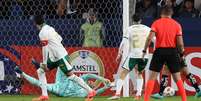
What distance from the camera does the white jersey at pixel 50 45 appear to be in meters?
15.6

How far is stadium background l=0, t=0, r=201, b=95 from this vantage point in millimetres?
18516

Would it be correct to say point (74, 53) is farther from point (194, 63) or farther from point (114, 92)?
point (194, 63)

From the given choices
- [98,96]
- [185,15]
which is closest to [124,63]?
[98,96]

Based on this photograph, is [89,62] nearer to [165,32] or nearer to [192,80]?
[192,80]

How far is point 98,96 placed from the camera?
17969 millimetres

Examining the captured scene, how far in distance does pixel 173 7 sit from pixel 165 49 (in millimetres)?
5553

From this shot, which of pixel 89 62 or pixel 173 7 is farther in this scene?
pixel 173 7

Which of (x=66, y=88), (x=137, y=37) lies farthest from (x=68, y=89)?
(x=137, y=37)

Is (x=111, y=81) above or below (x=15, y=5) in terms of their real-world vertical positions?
below

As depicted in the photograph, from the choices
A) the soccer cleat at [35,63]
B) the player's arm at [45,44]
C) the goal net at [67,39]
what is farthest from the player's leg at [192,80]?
the soccer cleat at [35,63]

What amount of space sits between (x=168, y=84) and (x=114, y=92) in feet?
4.40

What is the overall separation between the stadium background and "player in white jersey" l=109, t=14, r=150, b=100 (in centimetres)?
144

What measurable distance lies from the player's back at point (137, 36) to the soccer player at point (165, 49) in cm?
292

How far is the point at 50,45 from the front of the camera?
16.0m
